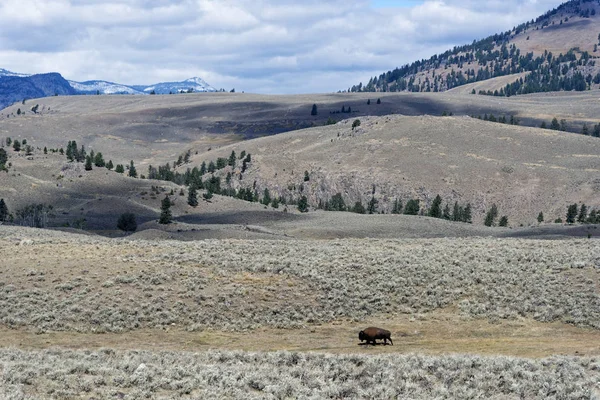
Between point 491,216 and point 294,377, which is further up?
point 294,377

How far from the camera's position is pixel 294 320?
102 ft

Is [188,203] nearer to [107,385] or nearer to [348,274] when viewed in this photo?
[348,274]

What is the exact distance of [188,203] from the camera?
108312 mm

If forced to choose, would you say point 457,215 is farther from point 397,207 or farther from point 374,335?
point 374,335

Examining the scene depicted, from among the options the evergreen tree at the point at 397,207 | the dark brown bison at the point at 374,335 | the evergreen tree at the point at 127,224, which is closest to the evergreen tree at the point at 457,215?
the evergreen tree at the point at 397,207

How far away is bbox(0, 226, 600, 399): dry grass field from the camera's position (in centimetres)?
1914

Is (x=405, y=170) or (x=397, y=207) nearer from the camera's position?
(x=397, y=207)

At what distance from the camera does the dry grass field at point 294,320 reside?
1914cm

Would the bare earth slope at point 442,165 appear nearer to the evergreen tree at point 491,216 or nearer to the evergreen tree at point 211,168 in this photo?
the evergreen tree at point 491,216

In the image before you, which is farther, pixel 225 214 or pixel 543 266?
pixel 225 214

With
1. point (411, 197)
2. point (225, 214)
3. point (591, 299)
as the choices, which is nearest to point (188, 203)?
point (225, 214)

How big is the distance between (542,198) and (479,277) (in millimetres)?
105573

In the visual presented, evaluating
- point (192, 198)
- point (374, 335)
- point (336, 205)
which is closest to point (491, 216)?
point (336, 205)

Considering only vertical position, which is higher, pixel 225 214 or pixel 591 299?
pixel 591 299
